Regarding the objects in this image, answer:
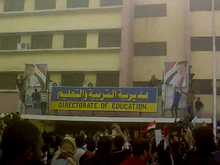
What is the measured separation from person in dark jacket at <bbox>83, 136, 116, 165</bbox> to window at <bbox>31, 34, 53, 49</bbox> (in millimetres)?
16714

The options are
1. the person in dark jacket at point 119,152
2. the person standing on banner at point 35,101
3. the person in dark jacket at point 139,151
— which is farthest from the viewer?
the person standing on banner at point 35,101

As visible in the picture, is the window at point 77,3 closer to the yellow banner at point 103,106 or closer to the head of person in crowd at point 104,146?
the yellow banner at point 103,106

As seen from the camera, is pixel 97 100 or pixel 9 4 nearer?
pixel 97 100

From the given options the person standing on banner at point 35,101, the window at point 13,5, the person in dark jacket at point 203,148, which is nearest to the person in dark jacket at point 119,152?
the person in dark jacket at point 203,148

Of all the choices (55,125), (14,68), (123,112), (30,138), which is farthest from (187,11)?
(30,138)

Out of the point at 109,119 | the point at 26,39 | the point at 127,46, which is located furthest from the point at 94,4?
the point at 109,119

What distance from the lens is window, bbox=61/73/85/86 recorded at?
18.1 metres

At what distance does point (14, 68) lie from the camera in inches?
749

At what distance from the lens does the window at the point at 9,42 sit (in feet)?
65.2

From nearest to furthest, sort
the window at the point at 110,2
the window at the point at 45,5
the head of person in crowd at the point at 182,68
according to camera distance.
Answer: the head of person in crowd at the point at 182,68
the window at the point at 110,2
the window at the point at 45,5

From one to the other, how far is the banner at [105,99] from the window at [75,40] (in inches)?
158

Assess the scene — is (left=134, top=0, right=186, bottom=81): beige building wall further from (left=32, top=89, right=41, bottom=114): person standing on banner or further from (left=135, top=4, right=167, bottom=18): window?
(left=32, top=89, right=41, bottom=114): person standing on banner

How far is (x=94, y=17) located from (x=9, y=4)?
6124 millimetres

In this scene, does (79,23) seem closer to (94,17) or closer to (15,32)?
(94,17)
